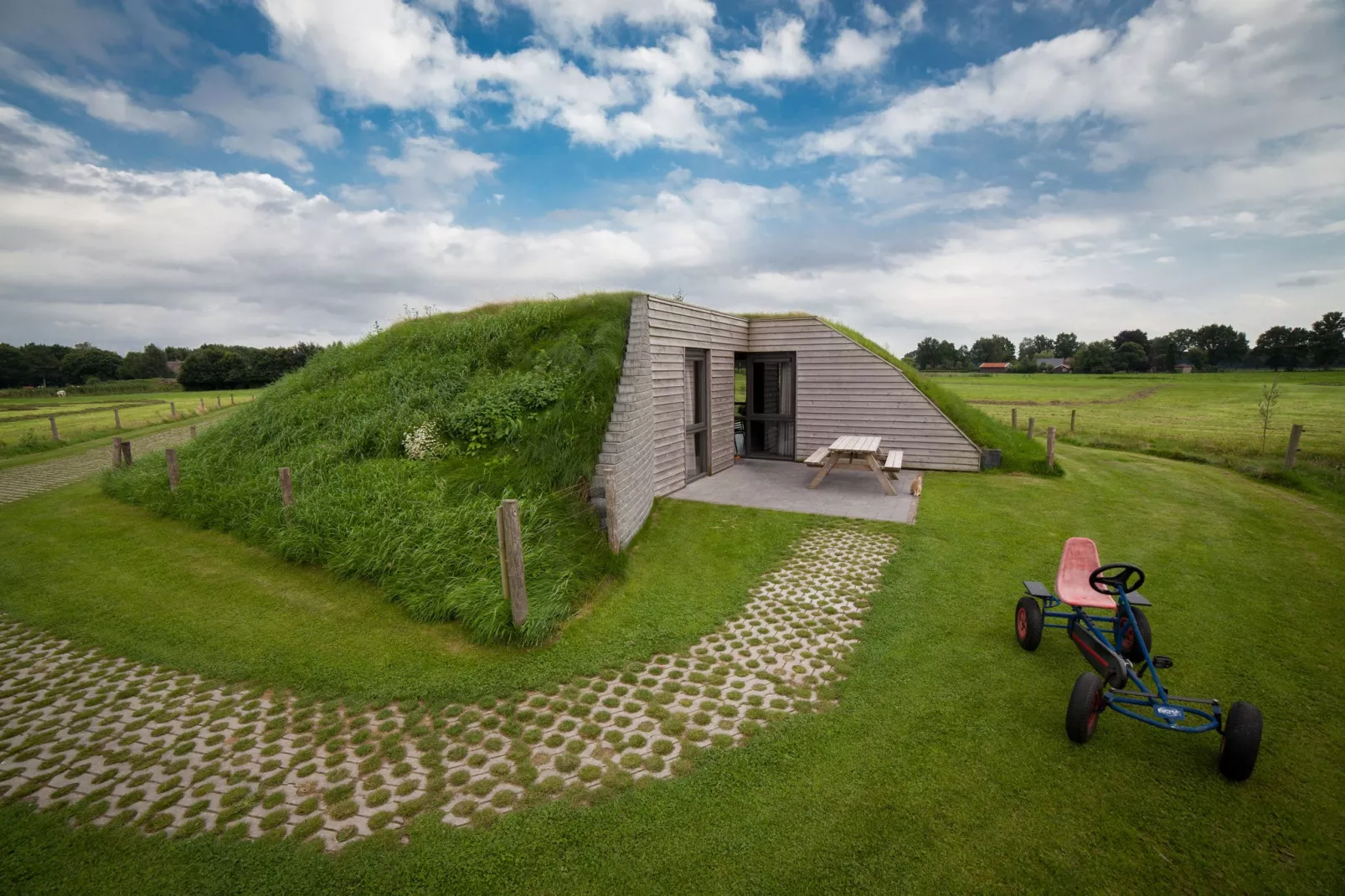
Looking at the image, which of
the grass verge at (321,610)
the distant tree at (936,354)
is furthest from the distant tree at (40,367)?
the distant tree at (936,354)

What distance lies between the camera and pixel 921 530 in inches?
307

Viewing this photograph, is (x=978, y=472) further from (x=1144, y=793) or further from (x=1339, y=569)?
(x=1144, y=793)

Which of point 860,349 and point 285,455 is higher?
point 860,349

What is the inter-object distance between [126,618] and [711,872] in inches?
259

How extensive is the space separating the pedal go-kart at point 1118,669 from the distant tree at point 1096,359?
278ft

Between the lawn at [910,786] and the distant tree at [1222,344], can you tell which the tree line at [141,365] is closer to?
the lawn at [910,786]

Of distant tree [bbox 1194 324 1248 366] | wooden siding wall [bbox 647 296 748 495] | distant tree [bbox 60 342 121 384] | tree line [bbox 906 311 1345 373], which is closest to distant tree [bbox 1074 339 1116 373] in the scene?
tree line [bbox 906 311 1345 373]

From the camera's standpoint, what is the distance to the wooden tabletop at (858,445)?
31.9 ft

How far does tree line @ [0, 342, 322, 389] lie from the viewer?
54125mm

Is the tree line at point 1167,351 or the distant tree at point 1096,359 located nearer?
the tree line at point 1167,351

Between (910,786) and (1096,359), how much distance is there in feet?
294

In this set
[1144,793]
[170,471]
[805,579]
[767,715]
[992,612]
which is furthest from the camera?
[170,471]

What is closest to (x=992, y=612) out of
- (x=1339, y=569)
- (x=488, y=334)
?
(x=1339, y=569)

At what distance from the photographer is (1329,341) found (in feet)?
170
